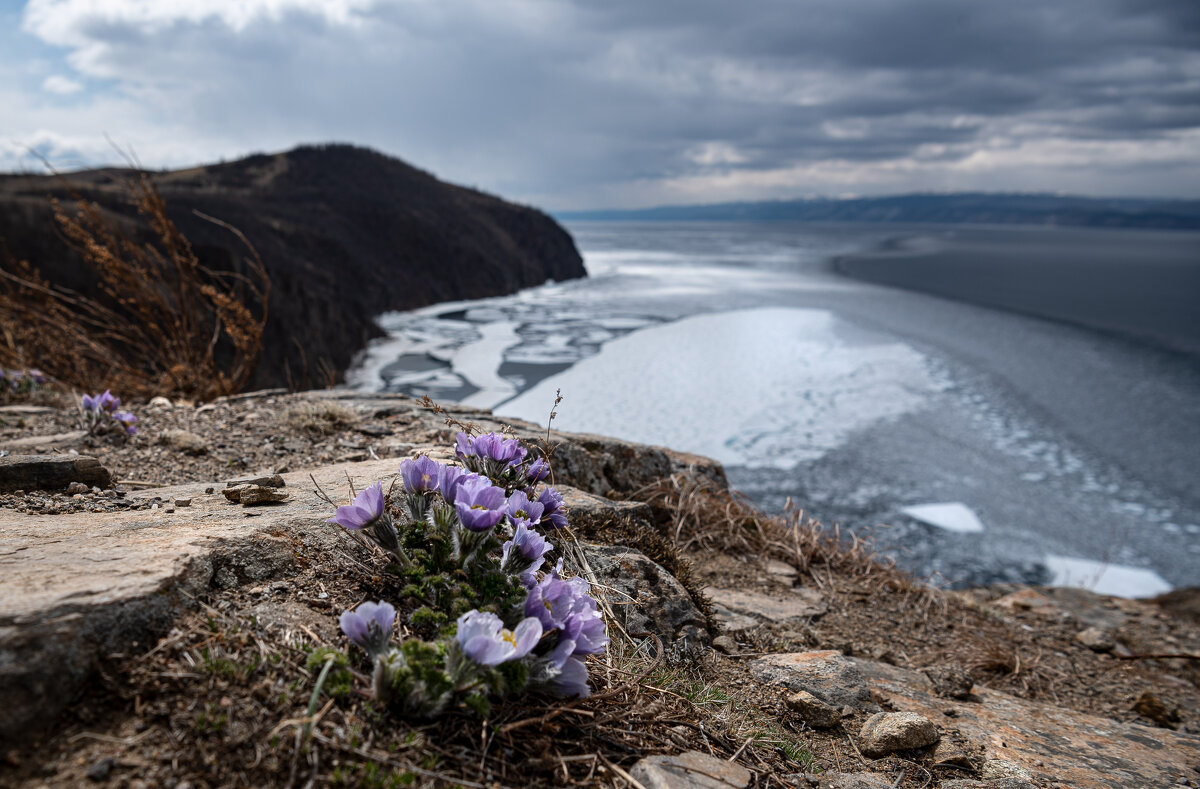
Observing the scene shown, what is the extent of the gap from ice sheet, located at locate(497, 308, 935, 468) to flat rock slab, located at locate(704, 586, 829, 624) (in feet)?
23.7

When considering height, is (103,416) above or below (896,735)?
above

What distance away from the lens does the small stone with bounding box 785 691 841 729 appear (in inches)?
85.8

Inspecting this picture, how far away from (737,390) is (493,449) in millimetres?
13347

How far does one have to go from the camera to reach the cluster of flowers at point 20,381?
16.6ft

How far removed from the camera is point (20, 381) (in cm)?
514

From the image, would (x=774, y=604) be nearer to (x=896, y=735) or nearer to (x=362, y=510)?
(x=896, y=735)

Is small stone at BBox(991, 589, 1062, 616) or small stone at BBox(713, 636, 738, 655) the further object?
small stone at BBox(991, 589, 1062, 616)

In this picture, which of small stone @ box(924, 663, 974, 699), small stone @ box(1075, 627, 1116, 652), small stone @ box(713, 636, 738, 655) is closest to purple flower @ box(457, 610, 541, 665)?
small stone @ box(713, 636, 738, 655)

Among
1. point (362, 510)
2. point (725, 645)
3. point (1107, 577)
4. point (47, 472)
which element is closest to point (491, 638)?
point (362, 510)

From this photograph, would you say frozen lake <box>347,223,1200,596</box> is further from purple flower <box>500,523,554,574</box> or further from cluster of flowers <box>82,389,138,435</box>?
cluster of flowers <box>82,389,138,435</box>

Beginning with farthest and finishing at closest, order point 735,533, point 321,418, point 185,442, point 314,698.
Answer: point 735,533
point 321,418
point 185,442
point 314,698

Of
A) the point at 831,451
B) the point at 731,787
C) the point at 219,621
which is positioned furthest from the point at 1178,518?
the point at 219,621

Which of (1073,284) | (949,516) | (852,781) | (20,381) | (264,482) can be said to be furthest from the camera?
(1073,284)

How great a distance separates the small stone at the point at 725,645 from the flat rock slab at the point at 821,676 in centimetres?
10
